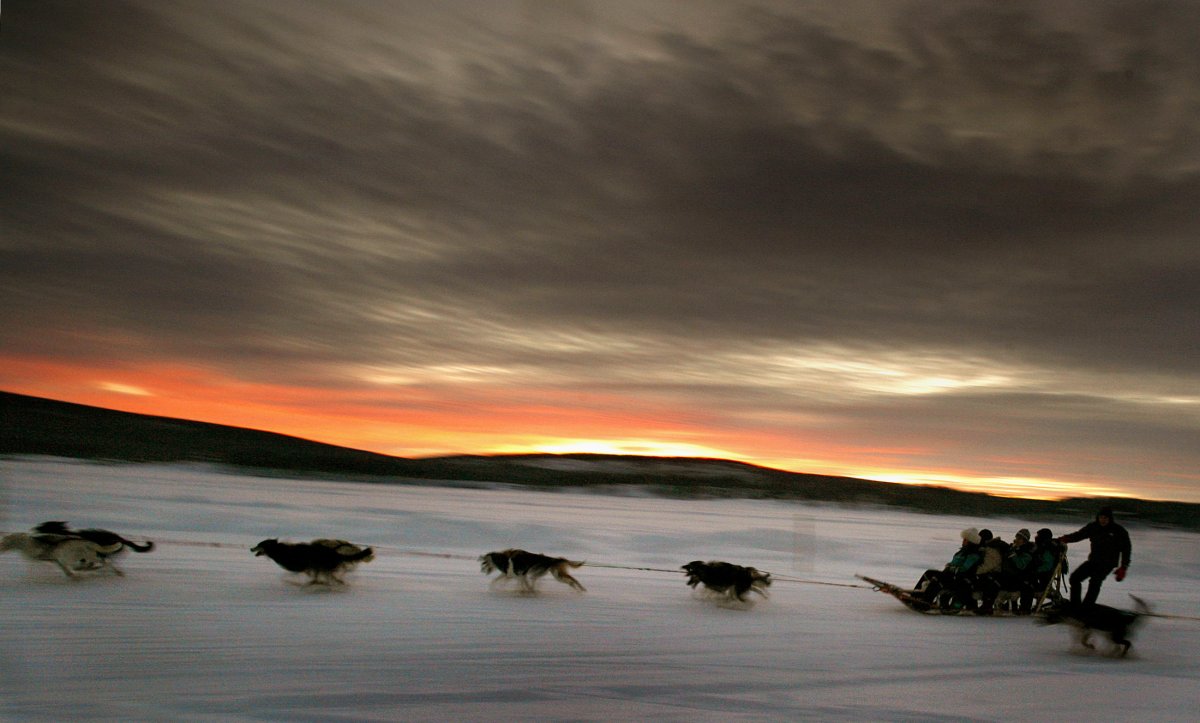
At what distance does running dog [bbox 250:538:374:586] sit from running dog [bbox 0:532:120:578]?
4.95 ft

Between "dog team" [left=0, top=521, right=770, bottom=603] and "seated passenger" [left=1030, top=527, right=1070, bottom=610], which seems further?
"seated passenger" [left=1030, top=527, right=1070, bottom=610]

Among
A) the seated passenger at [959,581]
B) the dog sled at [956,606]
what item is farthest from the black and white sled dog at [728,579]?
the seated passenger at [959,581]

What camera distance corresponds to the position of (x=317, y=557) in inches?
392

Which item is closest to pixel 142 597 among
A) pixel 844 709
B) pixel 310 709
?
pixel 310 709

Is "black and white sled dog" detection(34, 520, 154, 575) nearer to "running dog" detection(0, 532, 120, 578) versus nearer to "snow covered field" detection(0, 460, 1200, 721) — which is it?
"running dog" detection(0, 532, 120, 578)

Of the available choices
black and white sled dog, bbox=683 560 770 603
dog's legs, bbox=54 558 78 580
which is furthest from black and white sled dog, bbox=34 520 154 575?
black and white sled dog, bbox=683 560 770 603

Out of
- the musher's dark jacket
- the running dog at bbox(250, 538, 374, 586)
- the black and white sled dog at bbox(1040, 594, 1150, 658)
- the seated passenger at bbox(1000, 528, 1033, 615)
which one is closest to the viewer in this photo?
the black and white sled dog at bbox(1040, 594, 1150, 658)

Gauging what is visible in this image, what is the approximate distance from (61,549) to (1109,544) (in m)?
10.9

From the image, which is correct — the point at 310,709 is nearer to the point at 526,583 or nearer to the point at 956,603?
the point at 526,583

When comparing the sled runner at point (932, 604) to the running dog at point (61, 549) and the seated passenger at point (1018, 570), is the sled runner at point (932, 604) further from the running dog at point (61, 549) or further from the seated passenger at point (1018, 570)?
the running dog at point (61, 549)

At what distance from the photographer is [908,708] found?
229 inches

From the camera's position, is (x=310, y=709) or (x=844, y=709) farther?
(x=844, y=709)

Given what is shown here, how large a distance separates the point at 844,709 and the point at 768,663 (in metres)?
1.42

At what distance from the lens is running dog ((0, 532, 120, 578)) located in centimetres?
913
